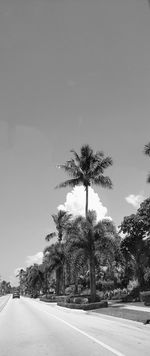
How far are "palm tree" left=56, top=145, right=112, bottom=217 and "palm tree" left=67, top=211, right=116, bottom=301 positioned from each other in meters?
4.99

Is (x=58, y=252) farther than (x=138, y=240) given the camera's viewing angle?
Yes

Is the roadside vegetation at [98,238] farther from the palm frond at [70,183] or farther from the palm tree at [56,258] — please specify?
the palm tree at [56,258]

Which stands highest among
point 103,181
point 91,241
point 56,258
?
point 103,181

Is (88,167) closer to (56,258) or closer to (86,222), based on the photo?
(86,222)

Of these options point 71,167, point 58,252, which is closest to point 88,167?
point 71,167

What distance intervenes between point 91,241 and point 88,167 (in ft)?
26.0

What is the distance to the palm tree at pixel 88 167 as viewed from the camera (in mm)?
40725

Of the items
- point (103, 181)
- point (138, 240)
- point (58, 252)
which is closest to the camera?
point (103, 181)

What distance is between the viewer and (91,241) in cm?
3634

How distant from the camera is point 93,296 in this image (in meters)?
35.6

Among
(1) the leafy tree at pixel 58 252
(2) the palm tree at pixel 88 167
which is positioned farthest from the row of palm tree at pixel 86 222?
(1) the leafy tree at pixel 58 252

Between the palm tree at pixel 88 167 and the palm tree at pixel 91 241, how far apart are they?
4.99 metres

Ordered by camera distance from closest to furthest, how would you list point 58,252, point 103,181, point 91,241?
point 91,241
point 103,181
point 58,252

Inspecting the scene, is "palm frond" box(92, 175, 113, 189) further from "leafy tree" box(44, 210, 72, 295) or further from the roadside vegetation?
"leafy tree" box(44, 210, 72, 295)
